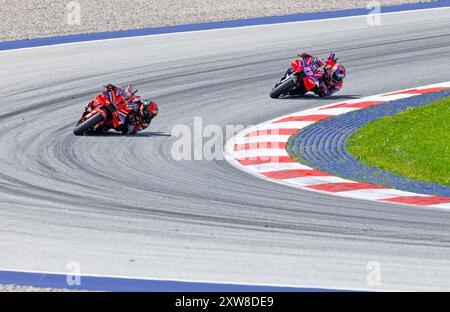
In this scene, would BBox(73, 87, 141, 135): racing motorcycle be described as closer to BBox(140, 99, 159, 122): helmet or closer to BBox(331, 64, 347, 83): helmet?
BBox(140, 99, 159, 122): helmet

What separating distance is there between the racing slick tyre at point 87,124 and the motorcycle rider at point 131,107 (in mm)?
281

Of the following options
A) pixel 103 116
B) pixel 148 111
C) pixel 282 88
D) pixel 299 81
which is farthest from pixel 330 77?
pixel 103 116

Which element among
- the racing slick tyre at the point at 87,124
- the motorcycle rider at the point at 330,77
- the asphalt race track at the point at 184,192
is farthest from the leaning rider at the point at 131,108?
the motorcycle rider at the point at 330,77

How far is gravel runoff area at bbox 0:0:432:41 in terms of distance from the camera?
25062mm

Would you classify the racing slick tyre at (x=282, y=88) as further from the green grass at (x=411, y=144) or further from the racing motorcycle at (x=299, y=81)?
the green grass at (x=411, y=144)

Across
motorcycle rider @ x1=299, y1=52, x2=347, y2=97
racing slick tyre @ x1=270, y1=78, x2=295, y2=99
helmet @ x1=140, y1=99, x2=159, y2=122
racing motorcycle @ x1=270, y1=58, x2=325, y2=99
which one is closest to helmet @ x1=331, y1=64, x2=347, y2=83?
motorcycle rider @ x1=299, y1=52, x2=347, y2=97

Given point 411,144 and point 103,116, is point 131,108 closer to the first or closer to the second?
point 103,116

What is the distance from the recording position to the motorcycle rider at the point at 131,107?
16797 mm

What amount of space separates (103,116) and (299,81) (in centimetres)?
440

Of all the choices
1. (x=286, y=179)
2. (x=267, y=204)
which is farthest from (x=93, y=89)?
(x=267, y=204)

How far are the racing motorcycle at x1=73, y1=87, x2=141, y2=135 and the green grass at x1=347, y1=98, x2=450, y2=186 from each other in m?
3.47

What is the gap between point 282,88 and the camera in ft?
64.8

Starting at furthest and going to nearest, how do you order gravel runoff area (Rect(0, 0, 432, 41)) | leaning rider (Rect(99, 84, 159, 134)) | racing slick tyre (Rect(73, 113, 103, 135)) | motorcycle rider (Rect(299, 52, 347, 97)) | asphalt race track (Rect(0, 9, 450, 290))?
gravel runoff area (Rect(0, 0, 432, 41)), motorcycle rider (Rect(299, 52, 347, 97)), leaning rider (Rect(99, 84, 159, 134)), racing slick tyre (Rect(73, 113, 103, 135)), asphalt race track (Rect(0, 9, 450, 290))
